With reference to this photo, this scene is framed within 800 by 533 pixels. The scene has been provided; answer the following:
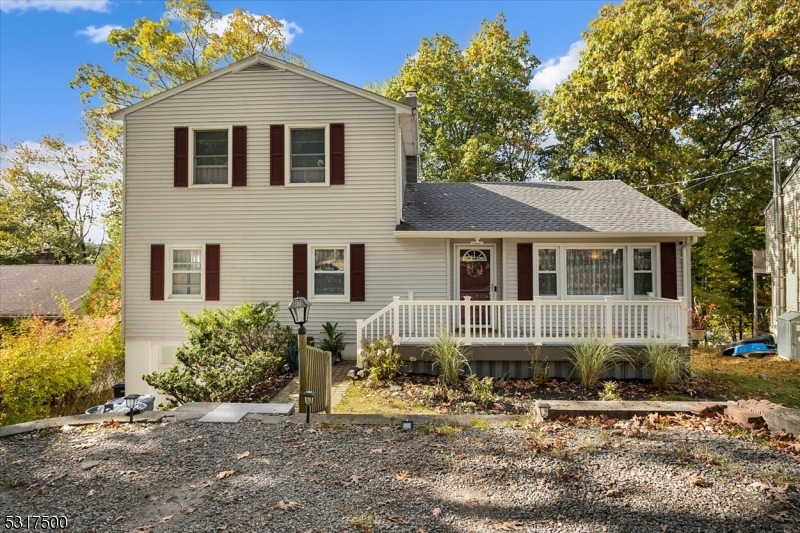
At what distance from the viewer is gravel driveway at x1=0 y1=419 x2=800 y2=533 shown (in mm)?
2832

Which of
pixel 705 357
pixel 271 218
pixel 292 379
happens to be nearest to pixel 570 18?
pixel 705 357

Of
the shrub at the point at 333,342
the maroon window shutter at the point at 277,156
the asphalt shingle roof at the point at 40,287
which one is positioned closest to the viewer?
the shrub at the point at 333,342

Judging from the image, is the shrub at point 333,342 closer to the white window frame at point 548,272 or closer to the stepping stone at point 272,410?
the stepping stone at point 272,410

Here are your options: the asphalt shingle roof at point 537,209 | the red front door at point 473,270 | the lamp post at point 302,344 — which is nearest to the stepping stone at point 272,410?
the lamp post at point 302,344

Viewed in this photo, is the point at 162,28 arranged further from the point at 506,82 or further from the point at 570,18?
the point at 570,18

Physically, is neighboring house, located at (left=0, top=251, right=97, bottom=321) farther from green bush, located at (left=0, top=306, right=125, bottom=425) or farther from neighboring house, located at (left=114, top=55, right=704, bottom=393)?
neighboring house, located at (left=114, top=55, right=704, bottom=393)

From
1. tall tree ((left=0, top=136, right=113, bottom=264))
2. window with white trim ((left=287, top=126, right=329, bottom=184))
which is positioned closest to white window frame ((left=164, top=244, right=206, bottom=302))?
window with white trim ((left=287, top=126, right=329, bottom=184))

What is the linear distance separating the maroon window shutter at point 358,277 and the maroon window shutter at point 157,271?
4.70m

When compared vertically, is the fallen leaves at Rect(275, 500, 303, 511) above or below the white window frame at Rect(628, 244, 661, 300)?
below

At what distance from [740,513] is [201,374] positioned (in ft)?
22.7

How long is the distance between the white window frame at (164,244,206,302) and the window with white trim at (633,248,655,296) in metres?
10.4

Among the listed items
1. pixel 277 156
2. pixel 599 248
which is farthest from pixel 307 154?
pixel 599 248

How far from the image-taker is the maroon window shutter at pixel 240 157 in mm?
10477

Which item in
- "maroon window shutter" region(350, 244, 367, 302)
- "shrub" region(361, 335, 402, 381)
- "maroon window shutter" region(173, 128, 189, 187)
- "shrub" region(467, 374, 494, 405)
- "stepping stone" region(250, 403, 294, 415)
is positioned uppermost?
"maroon window shutter" region(173, 128, 189, 187)
